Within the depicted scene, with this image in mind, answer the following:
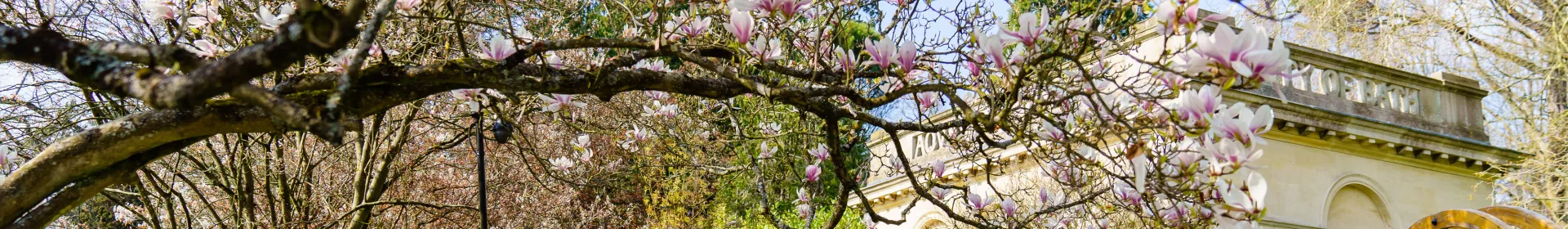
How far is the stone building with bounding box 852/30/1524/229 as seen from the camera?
8.06m

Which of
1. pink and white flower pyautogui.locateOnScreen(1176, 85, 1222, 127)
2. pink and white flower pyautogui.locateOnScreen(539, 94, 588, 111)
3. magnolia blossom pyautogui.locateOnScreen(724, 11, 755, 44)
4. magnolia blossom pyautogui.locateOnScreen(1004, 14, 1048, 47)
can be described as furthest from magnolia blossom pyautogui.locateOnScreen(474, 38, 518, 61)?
pink and white flower pyautogui.locateOnScreen(1176, 85, 1222, 127)

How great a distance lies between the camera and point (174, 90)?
1866 mm

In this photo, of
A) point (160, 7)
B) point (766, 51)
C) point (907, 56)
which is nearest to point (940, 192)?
point (766, 51)

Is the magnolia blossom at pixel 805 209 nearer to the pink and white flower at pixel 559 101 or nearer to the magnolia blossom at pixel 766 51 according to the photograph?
the pink and white flower at pixel 559 101

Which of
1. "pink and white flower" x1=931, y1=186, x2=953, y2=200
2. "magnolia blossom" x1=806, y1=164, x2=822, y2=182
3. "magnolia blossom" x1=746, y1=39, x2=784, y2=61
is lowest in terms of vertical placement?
"pink and white flower" x1=931, y1=186, x2=953, y2=200

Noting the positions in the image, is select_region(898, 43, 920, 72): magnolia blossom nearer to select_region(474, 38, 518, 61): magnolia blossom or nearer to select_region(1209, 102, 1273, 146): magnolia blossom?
select_region(1209, 102, 1273, 146): magnolia blossom

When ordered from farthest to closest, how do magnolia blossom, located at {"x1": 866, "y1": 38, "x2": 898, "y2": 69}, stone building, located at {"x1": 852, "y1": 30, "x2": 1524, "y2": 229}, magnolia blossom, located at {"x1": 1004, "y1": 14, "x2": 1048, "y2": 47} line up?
stone building, located at {"x1": 852, "y1": 30, "x2": 1524, "y2": 229} < magnolia blossom, located at {"x1": 866, "y1": 38, "x2": 898, "y2": 69} < magnolia blossom, located at {"x1": 1004, "y1": 14, "x2": 1048, "y2": 47}

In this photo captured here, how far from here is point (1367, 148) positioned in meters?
8.63

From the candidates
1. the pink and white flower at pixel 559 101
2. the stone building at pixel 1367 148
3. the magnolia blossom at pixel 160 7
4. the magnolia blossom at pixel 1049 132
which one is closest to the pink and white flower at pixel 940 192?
the magnolia blossom at pixel 1049 132

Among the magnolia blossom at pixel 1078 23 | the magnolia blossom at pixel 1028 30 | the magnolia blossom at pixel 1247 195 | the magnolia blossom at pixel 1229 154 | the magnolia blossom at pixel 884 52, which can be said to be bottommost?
the magnolia blossom at pixel 1247 195

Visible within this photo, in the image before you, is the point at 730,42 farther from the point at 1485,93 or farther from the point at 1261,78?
the point at 1485,93

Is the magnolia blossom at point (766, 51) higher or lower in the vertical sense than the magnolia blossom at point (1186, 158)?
higher

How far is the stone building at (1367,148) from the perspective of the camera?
806 centimetres

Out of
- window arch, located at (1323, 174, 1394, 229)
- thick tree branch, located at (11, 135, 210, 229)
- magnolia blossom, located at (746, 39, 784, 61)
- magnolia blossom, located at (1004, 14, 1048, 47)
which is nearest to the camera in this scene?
magnolia blossom, located at (1004, 14, 1048, 47)
